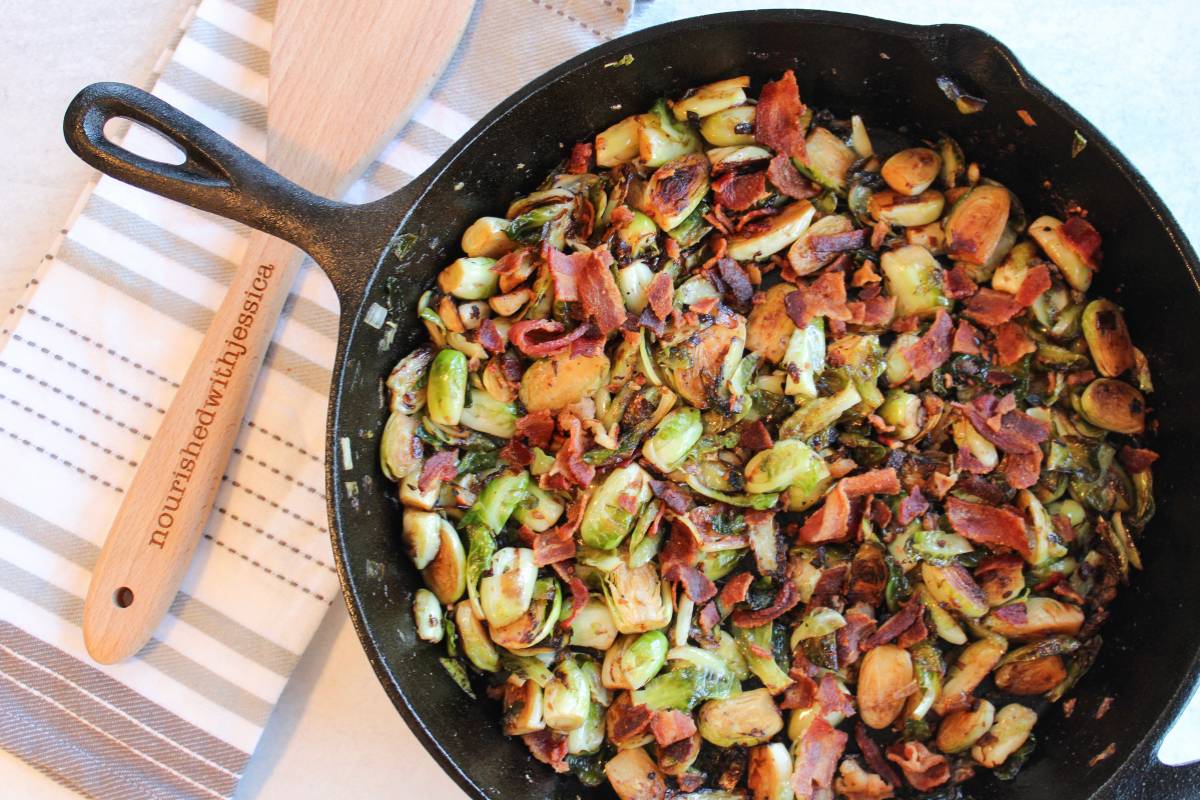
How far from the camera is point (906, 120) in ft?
6.46

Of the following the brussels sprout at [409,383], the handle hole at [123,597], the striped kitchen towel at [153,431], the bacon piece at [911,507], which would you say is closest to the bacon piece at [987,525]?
the bacon piece at [911,507]

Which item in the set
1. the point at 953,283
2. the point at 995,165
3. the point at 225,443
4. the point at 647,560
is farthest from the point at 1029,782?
the point at 225,443

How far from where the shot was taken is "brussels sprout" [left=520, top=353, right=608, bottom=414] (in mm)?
1834

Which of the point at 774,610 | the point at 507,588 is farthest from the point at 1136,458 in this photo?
the point at 507,588

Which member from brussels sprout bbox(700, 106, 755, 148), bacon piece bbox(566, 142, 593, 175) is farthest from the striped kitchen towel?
brussels sprout bbox(700, 106, 755, 148)

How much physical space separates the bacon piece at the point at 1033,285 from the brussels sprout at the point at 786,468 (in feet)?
1.63

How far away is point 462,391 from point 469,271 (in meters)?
0.23

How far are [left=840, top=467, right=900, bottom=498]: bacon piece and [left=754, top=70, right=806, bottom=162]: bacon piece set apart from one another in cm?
63

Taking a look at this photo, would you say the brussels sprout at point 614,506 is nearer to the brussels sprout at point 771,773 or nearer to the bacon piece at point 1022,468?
the brussels sprout at point 771,773

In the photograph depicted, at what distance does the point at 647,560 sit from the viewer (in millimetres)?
1851

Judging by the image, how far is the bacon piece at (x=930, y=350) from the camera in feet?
6.08

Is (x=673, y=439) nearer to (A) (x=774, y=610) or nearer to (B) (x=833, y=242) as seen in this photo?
(A) (x=774, y=610)

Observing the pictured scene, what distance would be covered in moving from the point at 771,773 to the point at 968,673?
1.40ft

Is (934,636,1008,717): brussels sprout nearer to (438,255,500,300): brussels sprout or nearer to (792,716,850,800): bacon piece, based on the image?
(792,716,850,800): bacon piece
